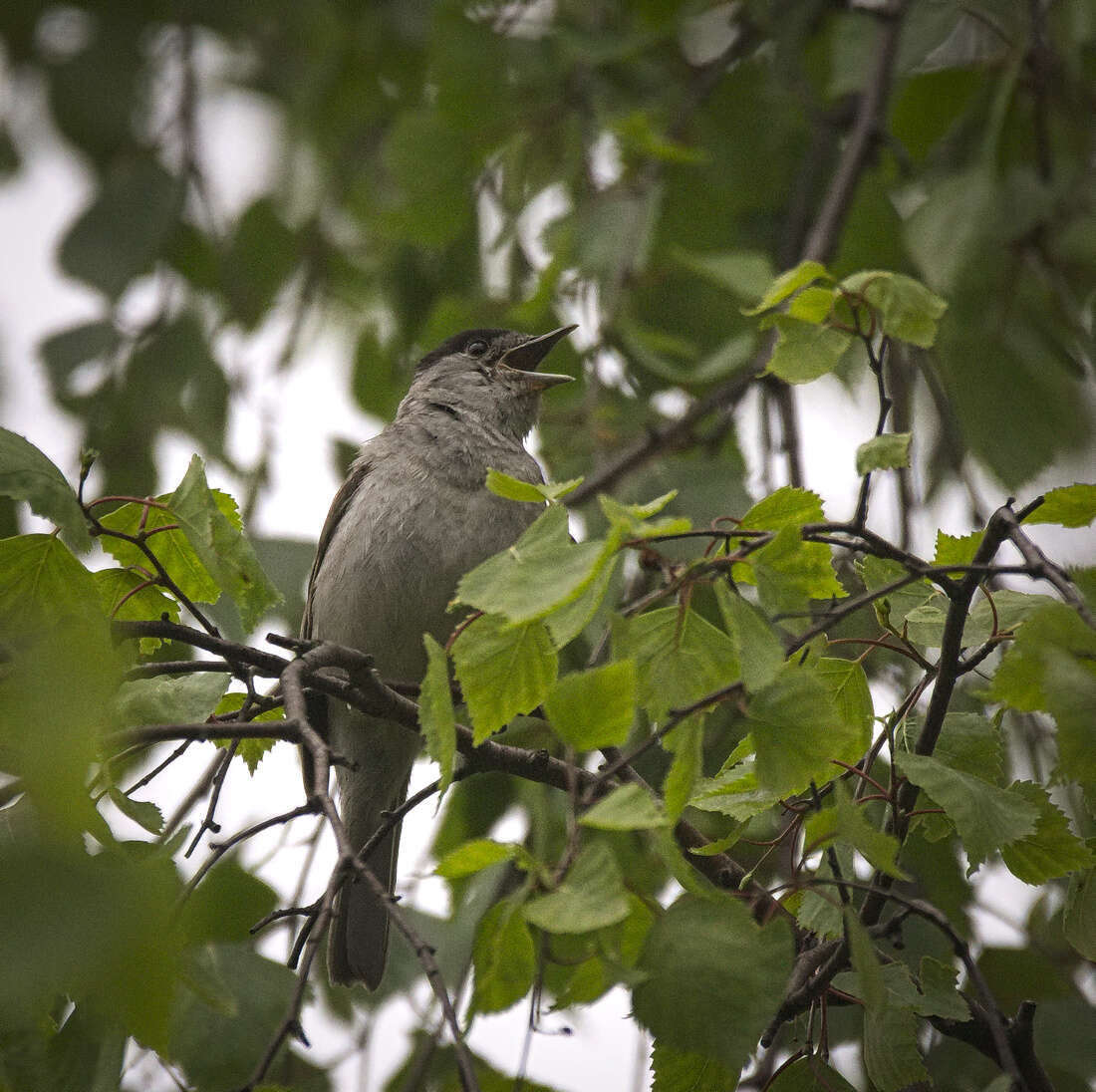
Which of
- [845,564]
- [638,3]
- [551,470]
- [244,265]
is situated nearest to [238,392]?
[244,265]

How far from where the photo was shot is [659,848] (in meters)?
1.52

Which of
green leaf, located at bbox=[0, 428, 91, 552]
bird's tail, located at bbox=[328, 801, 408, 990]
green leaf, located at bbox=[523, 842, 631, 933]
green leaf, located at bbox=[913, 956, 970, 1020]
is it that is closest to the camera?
green leaf, located at bbox=[523, 842, 631, 933]

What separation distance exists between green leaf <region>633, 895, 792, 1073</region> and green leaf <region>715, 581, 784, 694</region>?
1.07 feet

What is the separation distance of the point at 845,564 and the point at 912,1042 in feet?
6.10

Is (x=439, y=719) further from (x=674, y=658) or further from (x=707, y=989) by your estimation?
(x=707, y=989)

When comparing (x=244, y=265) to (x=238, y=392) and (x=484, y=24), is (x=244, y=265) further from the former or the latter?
(x=484, y=24)

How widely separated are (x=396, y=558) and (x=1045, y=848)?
219 centimetres

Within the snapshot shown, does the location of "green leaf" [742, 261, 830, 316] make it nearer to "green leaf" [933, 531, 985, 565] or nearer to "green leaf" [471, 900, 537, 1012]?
"green leaf" [933, 531, 985, 565]

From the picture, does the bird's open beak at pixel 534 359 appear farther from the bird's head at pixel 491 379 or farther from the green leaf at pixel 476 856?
the green leaf at pixel 476 856

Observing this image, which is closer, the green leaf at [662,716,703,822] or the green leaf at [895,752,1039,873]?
the green leaf at [662,716,703,822]

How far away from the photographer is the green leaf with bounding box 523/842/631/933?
4.40ft

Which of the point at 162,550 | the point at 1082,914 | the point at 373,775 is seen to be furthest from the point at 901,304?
the point at 373,775

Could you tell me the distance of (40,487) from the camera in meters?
1.74

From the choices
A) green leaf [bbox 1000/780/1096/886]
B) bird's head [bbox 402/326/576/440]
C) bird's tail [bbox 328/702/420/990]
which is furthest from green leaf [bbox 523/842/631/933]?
bird's head [bbox 402/326/576/440]
